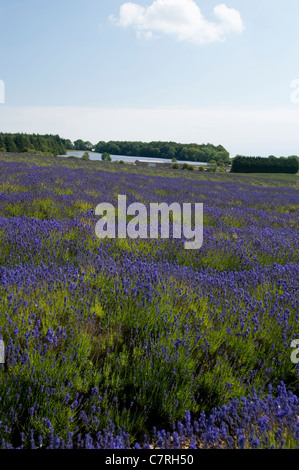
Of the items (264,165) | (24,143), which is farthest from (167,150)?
(264,165)

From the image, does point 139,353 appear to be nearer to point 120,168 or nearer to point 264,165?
point 120,168

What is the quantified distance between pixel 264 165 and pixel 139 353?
4995 cm

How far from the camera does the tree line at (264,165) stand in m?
46.2

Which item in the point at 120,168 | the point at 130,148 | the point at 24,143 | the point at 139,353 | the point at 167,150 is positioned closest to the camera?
the point at 139,353

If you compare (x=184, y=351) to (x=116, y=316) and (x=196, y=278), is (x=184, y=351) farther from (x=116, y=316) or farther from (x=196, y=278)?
(x=196, y=278)

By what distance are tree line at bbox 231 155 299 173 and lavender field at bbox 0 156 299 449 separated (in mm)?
45072

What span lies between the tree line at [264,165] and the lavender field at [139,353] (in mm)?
45072

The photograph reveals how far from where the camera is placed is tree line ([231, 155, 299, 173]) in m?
46.2

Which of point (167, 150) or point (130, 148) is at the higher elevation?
point (130, 148)

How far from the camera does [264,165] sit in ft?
156

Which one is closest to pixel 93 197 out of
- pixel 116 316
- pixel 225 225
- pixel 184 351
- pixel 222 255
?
pixel 225 225

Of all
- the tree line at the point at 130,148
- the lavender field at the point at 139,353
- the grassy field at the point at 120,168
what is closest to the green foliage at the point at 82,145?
the tree line at the point at 130,148

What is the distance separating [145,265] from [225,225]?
298cm
